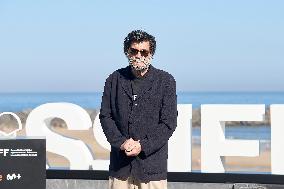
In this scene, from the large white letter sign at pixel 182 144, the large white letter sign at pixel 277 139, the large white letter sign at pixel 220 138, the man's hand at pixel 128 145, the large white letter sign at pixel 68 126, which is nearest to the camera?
the man's hand at pixel 128 145

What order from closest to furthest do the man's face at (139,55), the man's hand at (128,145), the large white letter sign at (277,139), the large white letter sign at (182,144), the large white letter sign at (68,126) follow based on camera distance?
the man's hand at (128,145)
the man's face at (139,55)
the large white letter sign at (277,139)
the large white letter sign at (182,144)
the large white letter sign at (68,126)

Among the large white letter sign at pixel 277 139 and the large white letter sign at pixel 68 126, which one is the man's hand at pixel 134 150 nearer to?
the large white letter sign at pixel 277 139

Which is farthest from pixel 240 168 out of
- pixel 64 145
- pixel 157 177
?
pixel 157 177

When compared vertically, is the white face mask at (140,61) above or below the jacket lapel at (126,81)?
above

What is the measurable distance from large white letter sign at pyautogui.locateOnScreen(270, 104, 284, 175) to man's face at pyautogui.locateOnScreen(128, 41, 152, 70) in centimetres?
444

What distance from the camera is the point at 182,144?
29.7 feet

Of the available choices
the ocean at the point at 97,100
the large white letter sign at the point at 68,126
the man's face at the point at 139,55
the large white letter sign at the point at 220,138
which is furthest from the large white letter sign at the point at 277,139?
the ocean at the point at 97,100

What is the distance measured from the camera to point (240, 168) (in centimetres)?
2220

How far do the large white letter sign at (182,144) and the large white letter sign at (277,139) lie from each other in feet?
3.34

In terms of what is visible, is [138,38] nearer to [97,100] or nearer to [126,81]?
[126,81]

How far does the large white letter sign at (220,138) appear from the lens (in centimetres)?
889

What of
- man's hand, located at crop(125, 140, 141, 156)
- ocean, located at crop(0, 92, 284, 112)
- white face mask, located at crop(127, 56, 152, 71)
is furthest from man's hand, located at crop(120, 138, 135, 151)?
ocean, located at crop(0, 92, 284, 112)

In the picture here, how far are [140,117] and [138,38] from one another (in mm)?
507

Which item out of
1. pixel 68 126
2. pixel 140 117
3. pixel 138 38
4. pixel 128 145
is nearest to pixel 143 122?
pixel 140 117
